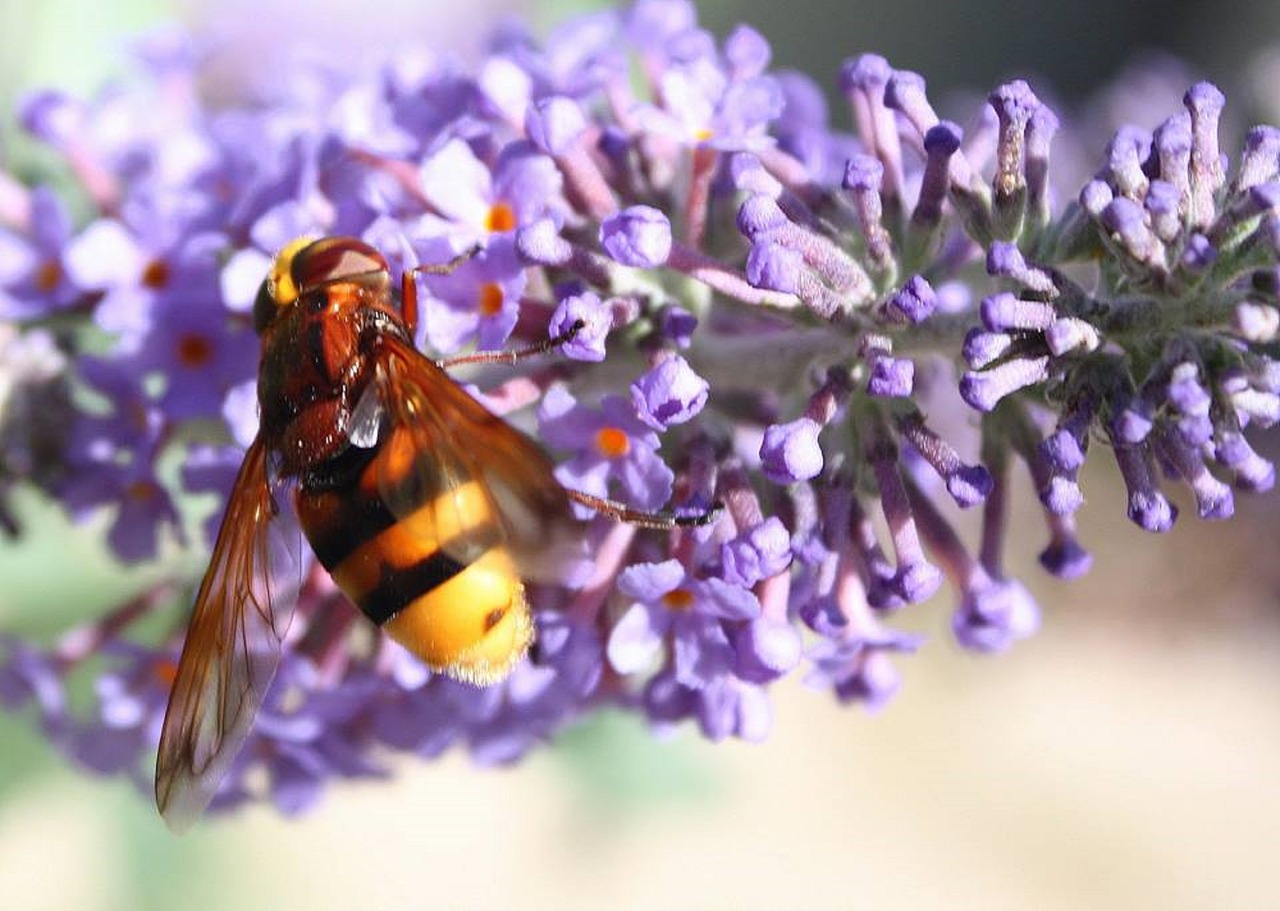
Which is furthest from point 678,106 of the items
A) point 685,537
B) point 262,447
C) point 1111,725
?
point 1111,725

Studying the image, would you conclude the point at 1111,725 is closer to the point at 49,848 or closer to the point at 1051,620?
the point at 1051,620

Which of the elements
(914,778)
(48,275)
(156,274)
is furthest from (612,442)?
(914,778)

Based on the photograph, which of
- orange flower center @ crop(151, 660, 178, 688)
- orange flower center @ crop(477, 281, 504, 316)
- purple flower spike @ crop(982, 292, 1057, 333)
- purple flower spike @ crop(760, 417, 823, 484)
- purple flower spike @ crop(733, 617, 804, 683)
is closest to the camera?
purple flower spike @ crop(982, 292, 1057, 333)

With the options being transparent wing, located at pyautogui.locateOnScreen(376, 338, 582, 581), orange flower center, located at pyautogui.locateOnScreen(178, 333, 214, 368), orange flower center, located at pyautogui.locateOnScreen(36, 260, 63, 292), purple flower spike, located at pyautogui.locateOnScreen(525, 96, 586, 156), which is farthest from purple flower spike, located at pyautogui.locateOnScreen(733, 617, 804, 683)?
orange flower center, located at pyautogui.locateOnScreen(36, 260, 63, 292)

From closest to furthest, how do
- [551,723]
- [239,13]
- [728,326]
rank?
[728,326] < [551,723] < [239,13]

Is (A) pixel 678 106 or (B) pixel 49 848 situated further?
(B) pixel 49 848

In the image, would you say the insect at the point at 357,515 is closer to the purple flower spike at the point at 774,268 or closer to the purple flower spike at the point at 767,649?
the purple flower spike at the point at 767,649

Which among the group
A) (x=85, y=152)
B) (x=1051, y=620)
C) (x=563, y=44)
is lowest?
(x=1051, y=620)

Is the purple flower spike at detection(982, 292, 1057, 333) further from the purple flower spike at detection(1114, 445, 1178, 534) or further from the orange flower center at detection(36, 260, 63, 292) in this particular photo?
the orange flower center at detection(36, 260, 63, 292)
